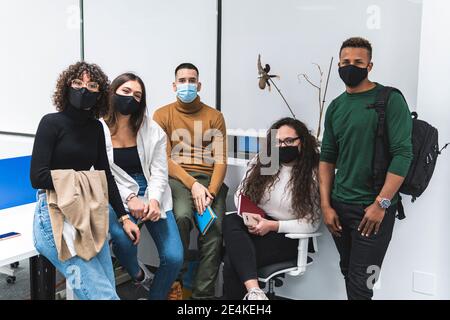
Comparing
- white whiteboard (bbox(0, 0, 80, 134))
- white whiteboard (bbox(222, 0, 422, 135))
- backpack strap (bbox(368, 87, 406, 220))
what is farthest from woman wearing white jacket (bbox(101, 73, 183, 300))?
white whiteboard (bbox(0, 0, 80, 134))

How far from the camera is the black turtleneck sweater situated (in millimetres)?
1782

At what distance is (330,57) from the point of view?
269cm

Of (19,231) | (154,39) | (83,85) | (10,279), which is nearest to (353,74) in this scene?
(83,85)

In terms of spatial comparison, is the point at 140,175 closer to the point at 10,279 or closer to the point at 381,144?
the point at 381,144

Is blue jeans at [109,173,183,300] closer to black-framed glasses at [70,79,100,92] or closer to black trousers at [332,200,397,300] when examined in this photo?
black-framed glasses at [70,79,100,92]

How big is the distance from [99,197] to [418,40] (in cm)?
181

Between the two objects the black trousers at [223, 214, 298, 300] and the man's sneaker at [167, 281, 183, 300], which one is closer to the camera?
the black trousers at [223, 214, 298, 300]

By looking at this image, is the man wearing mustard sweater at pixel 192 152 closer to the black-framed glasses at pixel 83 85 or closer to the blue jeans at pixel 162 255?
the blue jeans at pixel 162 255

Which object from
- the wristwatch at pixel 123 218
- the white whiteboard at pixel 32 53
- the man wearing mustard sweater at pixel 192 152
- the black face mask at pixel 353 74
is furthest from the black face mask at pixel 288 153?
the white whiteboard at pixel 32 53

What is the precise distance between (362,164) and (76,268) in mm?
1268

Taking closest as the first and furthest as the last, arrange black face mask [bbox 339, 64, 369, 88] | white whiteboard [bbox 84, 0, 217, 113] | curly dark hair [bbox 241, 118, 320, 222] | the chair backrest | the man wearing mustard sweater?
black face mask [bbox 339, 64, 369, 88], curly dark hair [bbox 241, 118, 320, 222], the chair backrest, the man wearing mustard sweater, white whiteboard [bbox 84, 0, 217, 113]

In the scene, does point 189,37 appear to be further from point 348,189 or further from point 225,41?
point 348,189

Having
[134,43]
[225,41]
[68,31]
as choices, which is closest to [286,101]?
[225,41]

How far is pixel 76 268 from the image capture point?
69.5 inches
